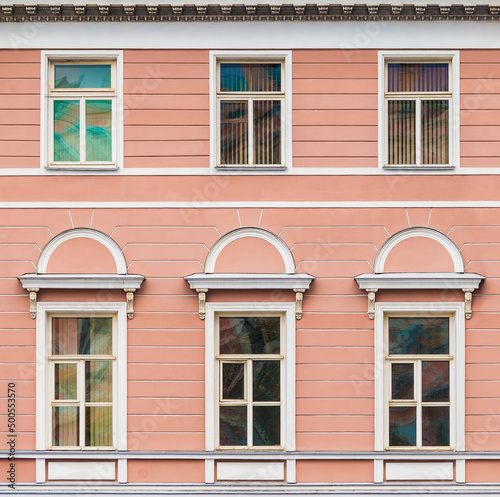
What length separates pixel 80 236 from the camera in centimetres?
956

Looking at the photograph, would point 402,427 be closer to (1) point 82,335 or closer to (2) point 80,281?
(1) point 82,335

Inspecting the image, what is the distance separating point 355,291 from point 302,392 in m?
1.66

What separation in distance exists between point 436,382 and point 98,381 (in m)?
4.99

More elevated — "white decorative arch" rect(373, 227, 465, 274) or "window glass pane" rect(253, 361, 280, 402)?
"white decorative arch" rect(373, 227, 465, 274)

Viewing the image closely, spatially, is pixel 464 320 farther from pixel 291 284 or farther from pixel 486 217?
pixel 291 284

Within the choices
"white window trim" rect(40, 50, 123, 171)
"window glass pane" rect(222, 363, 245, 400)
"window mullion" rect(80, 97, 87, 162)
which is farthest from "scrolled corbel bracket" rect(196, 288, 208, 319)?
"window mullion" rect(80, 97, 87, 162)

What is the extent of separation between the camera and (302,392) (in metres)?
9.49

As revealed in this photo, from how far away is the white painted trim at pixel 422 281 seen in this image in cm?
934

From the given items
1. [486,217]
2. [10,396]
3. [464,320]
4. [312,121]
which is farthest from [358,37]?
[10,396]

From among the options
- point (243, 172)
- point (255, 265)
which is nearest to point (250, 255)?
point (255, 265)

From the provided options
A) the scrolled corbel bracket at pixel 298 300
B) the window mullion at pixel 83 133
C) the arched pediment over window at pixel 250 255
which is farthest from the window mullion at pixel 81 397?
the scrolled corbel bracket at pixel 298 300

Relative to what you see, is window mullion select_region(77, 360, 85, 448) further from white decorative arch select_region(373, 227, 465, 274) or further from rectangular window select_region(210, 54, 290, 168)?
white decorative arch select_region(373, 227, 465, 274)

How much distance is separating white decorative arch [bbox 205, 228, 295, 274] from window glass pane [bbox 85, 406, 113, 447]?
2.60 meters

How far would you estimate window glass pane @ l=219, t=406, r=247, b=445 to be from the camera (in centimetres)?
961
